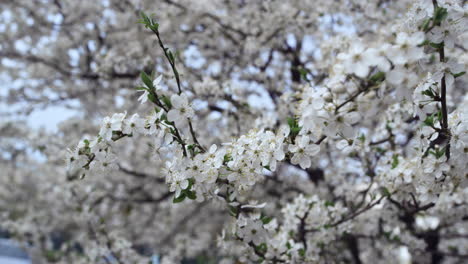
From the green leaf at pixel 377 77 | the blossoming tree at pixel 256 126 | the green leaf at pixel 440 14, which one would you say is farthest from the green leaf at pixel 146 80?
the green leaf at pixel 440 14

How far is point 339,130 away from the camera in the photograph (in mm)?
1333

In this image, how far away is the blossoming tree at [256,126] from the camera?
1470 mm

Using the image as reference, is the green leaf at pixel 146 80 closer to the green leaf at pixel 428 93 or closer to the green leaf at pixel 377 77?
the green leaf at pixel 377 77

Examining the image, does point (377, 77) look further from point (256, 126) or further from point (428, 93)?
point (256, 126)

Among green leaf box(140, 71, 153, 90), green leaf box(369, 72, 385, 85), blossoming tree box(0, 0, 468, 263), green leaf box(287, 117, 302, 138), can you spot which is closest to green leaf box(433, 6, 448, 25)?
blossoming tree box(0, 0, 468, 263)

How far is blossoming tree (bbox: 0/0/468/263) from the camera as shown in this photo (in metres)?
1.47

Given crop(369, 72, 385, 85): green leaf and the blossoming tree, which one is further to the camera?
the blossoming tree

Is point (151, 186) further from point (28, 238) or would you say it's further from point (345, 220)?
point (345, 220)

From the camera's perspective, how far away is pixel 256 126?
2.65 meters

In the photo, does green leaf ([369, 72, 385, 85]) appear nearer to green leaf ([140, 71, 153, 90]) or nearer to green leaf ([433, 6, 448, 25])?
green leaf ([433, 6, 448, 25])

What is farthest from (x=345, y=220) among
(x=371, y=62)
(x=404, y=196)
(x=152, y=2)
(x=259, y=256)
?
(x=152, y=2)

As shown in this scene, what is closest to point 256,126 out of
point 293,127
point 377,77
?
point 293,127

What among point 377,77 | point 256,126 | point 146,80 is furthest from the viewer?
point 256,126

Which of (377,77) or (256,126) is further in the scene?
(256,126)
